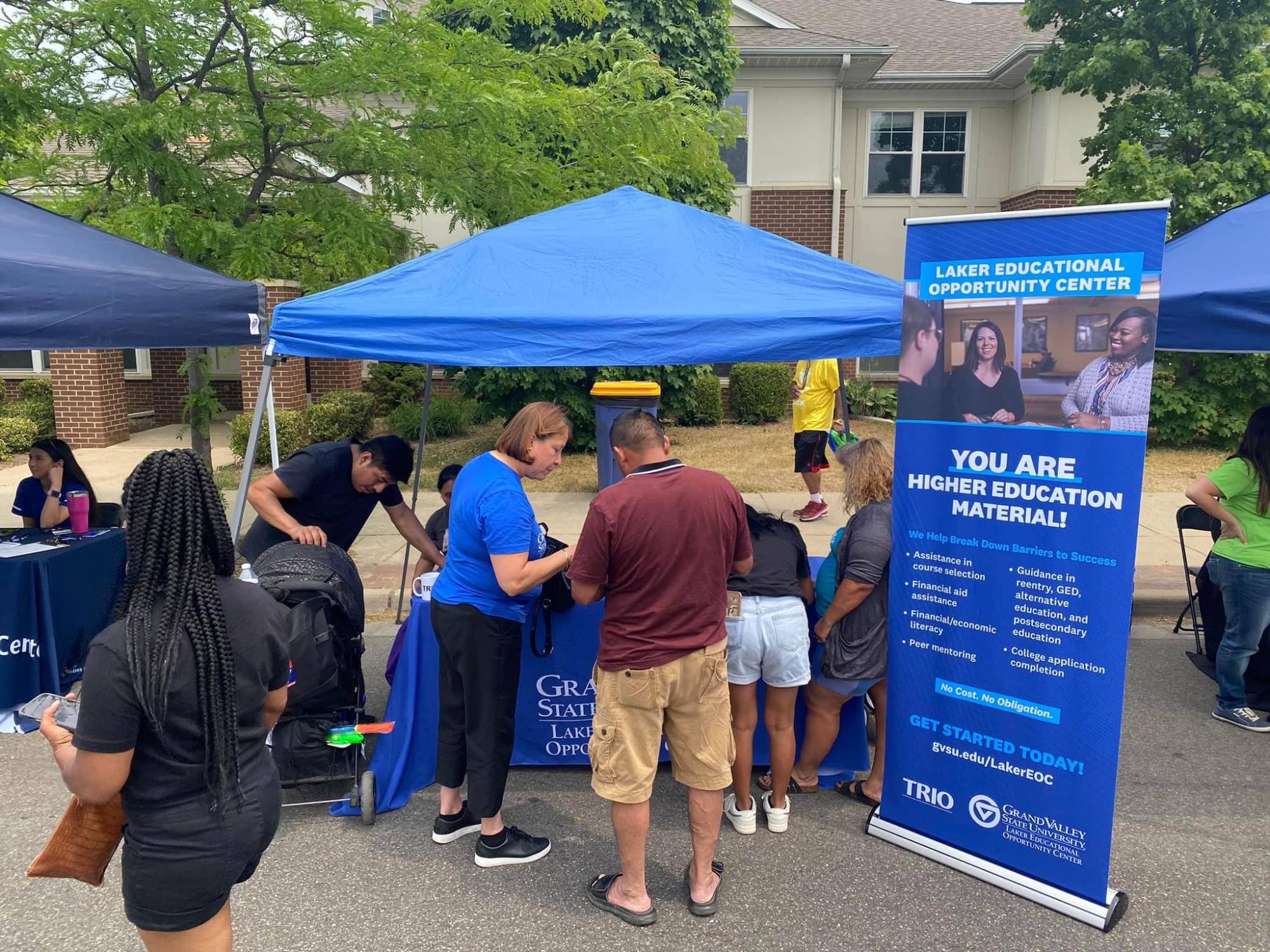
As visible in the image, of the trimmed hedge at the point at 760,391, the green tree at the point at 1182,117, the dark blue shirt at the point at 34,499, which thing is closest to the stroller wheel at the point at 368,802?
the dark blue shirt at the point at 34,499

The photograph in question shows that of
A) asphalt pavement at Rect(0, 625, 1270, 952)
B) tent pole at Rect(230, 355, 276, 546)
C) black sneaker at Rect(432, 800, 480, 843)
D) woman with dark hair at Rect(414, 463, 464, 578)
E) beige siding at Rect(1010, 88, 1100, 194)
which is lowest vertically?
asphalt pavement at Rect(0, 625, 1270, 952)

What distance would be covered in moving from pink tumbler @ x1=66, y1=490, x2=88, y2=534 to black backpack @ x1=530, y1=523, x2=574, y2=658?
327 centimetres

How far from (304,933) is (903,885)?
2.16 metres

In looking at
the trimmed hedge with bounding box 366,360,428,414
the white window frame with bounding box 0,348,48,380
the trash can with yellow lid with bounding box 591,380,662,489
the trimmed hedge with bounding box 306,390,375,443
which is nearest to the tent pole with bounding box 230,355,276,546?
the trash can with yellow lid with bounding box 591,380,662,489

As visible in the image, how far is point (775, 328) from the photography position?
3.95 m

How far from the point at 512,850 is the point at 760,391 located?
38.2 ft

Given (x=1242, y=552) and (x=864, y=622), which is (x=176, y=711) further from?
(x=1242, y=552)

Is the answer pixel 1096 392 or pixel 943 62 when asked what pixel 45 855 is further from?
pixel 943 62

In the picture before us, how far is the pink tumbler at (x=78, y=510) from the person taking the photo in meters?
5.48

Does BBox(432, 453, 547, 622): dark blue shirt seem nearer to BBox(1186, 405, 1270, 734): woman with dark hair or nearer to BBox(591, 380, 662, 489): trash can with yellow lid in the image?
BBox(591, 380, 662, 489): trash can with yellow lid

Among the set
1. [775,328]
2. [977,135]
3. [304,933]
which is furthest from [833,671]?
[977,135]

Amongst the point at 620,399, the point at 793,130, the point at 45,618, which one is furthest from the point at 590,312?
the point at 793,130

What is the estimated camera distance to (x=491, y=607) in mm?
3379

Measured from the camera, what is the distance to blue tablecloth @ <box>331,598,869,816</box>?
13.0ft
